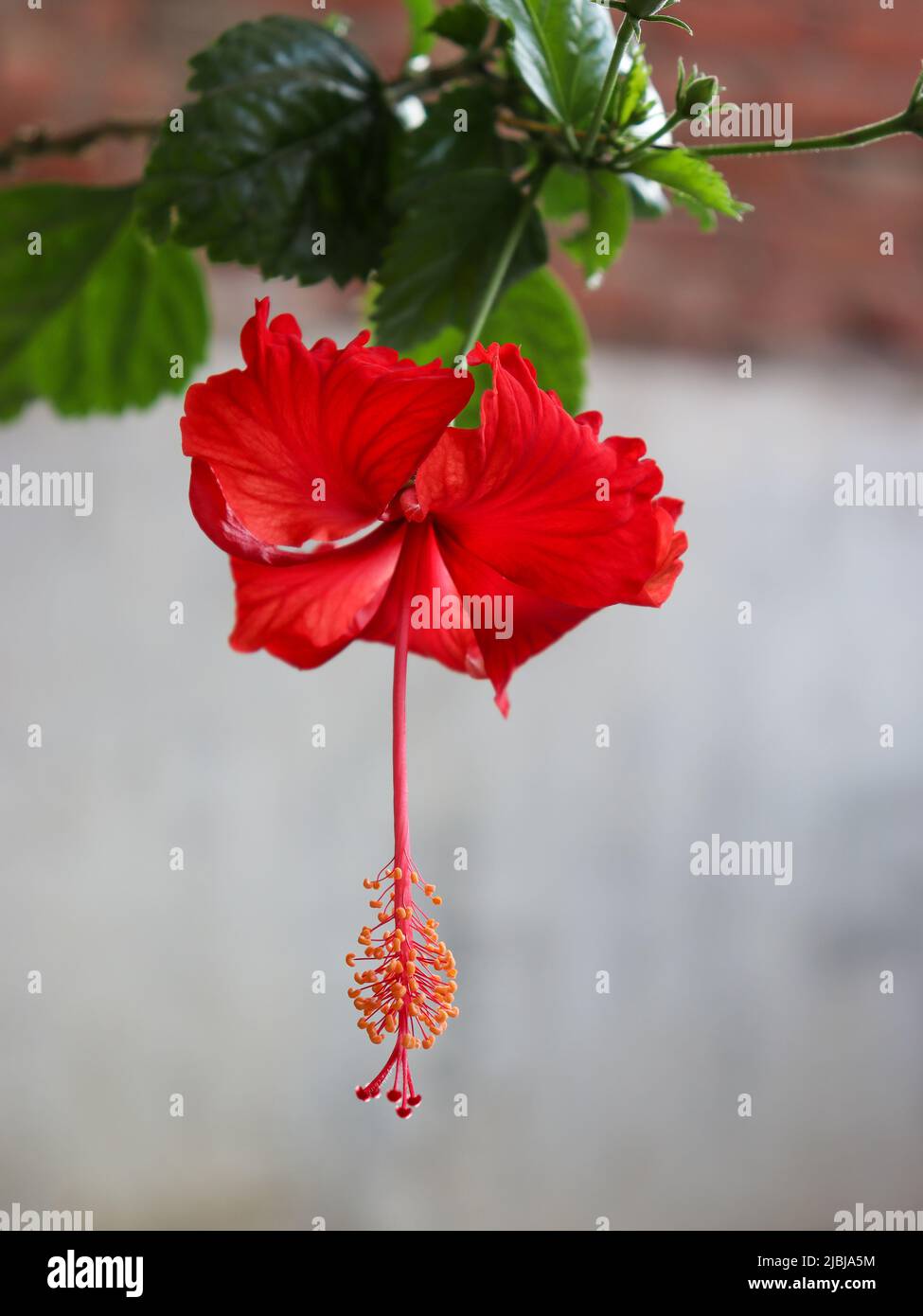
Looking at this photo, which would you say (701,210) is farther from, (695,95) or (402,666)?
(402,666)

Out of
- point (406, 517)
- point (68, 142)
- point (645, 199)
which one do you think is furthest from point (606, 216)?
point (68, 142)

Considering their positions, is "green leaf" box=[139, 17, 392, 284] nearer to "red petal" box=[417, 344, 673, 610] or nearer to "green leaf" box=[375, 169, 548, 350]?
"green leaf" box=[375, 169, 548, 350]

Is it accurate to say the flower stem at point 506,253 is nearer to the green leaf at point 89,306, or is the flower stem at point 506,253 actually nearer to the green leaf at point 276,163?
the green leaf at point 276,163

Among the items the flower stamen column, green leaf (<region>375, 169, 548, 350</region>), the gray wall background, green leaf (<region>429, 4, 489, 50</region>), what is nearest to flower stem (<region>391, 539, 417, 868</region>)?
the flower stamen column

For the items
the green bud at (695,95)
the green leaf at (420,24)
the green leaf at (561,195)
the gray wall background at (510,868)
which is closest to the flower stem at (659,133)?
the green bud at (695,95)
